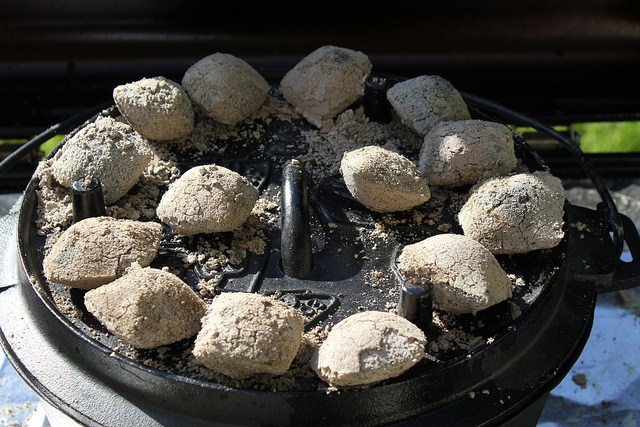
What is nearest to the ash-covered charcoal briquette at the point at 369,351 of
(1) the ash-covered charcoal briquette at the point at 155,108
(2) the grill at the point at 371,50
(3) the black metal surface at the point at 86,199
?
(3) the black metal surface at the point at 86,199

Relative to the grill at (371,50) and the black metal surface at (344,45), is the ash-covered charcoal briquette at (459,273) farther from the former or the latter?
the black metal surface at (344,45)

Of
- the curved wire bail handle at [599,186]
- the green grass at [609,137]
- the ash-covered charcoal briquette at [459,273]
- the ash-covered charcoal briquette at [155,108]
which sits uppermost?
the ash-covered charcoal briquette at [155,108]

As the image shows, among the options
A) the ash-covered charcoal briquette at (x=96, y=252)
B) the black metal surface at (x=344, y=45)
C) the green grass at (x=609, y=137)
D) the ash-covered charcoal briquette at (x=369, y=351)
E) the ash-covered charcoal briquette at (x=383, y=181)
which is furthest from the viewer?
the green grass at (x=609, y=137)

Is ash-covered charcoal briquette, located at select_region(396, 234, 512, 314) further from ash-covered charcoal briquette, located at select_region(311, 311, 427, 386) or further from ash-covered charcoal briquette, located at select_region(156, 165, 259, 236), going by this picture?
ash-covered charcoal briquette, located at select_region(156, 165, 259, 236)

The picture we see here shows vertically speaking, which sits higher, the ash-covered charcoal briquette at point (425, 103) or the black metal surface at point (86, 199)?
the ash-covered charcoal briquette at point (425, 103)

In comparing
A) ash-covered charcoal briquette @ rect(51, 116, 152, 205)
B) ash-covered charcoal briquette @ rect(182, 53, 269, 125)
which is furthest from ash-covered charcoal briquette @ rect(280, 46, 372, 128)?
ash-covered charcoal briquette @ rect(51, 116, 152, 205)

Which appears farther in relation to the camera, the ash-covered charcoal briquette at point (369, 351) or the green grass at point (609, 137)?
the green grass at point (609, 137)
